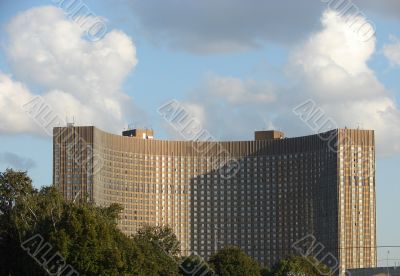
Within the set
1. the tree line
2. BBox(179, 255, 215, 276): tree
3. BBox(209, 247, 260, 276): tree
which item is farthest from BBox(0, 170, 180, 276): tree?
BBox(209, 247, 260, 276): tree

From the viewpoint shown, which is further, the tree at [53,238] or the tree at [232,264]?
the tree at [232,264]

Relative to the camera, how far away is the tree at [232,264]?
182 metres

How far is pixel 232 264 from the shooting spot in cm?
18362

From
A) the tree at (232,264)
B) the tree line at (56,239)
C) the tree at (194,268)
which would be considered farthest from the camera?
the tree at (232,264)

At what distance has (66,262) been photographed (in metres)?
124

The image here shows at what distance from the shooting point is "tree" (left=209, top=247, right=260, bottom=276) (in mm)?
182125

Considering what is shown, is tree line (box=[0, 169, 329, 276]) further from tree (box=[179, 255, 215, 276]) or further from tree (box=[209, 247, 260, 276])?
tree (box=[209, 247, 260, 276])

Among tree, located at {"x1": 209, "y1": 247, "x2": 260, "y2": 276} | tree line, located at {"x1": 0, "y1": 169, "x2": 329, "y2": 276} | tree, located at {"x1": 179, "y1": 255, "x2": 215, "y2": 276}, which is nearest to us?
tree line, located at {"x1": 0, "y1": 169, "x2": 329, "y2": 276}

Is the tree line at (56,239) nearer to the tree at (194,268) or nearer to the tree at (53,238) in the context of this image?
the tree at (53,238)

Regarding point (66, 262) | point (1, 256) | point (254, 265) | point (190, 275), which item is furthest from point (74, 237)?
point (254, 265)

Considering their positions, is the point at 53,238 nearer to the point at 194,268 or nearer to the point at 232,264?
the point at 194,268

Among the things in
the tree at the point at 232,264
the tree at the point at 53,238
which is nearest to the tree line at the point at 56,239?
the tree at the point at 53,238

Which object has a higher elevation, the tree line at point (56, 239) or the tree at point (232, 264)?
the tree at point (232, 264)

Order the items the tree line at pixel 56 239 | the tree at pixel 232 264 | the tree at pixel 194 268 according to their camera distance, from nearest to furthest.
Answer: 1. the tree line at pixel 56 239
2. the tree at pixel 194 268
3. the tree at pixel 232 264
